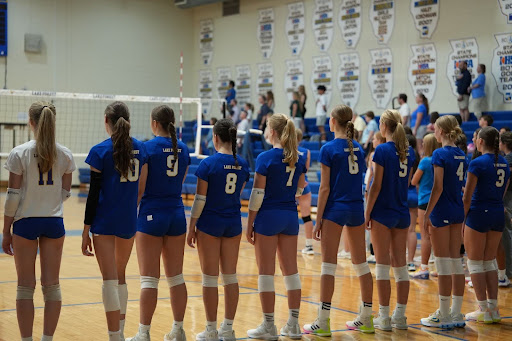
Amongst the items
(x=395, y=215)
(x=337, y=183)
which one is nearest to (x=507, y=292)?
(x=395, y=215)

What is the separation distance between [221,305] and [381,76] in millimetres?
14142

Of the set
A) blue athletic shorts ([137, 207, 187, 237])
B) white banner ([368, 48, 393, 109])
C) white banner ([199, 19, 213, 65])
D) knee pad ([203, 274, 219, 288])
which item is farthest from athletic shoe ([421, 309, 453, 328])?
white banner ([199, 19, 213, 65])

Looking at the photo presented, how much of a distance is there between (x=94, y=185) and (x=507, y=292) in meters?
5.25

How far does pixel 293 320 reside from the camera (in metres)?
5.61

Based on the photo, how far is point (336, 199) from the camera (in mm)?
5695

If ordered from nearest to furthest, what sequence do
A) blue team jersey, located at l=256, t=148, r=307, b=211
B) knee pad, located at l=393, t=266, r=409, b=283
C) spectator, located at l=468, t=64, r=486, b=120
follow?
1. blue team jersey, located at l=256, t=148, r=307, b=211
2. knee pad, located at l=393, t=266, r=409, b=283
3. spectator, located at l=468, t=64, r=486, b=120

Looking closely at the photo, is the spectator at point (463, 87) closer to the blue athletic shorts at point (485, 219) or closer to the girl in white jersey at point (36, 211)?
the blue athletic shorts at point (485, 219)

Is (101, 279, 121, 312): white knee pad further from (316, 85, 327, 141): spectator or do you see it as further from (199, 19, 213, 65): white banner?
(199, 19, 213, 65): white banner

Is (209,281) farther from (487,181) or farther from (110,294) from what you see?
(487,181)

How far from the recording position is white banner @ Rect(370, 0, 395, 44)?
19.4m

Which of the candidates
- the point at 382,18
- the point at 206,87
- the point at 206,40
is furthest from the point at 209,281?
the point at 206,40

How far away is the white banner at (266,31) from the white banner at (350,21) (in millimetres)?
3098

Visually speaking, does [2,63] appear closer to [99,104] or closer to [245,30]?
[99,104]

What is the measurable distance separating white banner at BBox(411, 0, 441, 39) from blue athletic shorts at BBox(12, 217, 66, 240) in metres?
15.6
